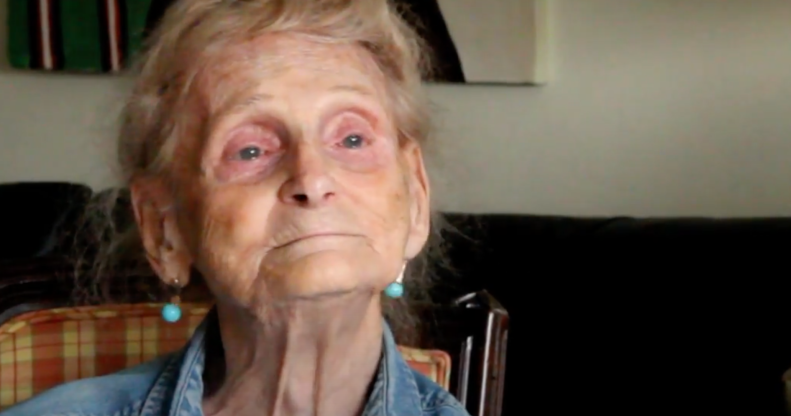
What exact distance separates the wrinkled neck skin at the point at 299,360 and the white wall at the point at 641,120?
1.08 meters

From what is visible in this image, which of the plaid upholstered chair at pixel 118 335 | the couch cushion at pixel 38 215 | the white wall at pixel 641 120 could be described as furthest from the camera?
the couch cushion at pixel 38 215

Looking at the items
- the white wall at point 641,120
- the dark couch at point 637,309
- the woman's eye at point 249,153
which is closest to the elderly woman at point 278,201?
the woman's eye at point 249,153

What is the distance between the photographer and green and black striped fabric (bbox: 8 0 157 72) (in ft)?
8.23

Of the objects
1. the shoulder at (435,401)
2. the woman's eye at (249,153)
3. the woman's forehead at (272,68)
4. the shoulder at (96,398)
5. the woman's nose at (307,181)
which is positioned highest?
the woman's forehead at (272,68)

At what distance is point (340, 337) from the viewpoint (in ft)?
2.93

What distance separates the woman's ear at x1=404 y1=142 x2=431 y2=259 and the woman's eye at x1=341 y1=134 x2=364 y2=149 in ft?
0.30

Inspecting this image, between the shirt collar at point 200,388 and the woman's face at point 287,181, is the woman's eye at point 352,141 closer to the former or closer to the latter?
the woman's face at point 287,181

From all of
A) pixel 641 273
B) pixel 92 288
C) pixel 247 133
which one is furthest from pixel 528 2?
pixel 247 133

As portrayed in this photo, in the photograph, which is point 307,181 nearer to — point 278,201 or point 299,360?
point 278,201

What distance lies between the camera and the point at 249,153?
2.89 ft

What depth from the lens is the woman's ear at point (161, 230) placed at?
3.14ft

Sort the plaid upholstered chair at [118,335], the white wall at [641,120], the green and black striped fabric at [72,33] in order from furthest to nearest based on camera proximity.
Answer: the green and black striped fabric at [72,33] → the white wall at [641,120] → the plaid upholstered chair at [118,335]

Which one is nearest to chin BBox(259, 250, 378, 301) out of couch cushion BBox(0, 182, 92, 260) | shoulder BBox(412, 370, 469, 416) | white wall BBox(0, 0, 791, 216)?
shoulder BBox(412, 370, 469, 416)

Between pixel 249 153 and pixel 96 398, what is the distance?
1.08ft
